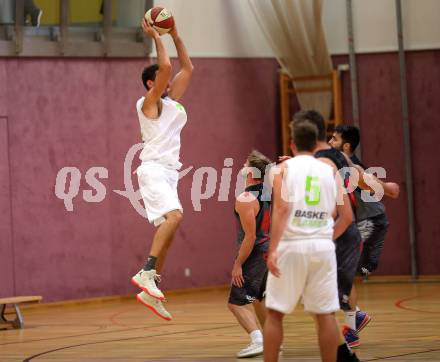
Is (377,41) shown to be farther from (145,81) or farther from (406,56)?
(145,81)

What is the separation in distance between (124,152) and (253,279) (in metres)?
5.95

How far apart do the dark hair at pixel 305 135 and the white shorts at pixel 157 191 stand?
195cm

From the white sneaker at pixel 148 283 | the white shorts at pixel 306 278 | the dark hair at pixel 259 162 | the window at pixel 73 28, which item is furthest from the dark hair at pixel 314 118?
the window at pixel 73 28

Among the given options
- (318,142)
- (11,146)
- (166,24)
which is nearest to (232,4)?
(11,146)

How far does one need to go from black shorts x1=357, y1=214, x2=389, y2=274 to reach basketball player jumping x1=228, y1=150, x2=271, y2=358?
0.98 metres

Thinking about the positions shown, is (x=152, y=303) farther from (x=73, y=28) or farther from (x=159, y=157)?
(x=73, y=28)

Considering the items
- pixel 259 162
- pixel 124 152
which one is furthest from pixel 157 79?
pixel 124 152

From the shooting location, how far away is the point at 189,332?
30.4 feet

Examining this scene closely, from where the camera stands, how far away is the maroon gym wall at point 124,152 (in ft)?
40.3

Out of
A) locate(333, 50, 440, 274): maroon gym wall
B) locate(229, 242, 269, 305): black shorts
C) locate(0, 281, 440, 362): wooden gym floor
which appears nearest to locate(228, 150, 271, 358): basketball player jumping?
locate(229, 242, 269, 305): black shorts

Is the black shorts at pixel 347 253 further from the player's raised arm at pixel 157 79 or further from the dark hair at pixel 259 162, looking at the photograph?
the player's raised arm at pixel 157 79

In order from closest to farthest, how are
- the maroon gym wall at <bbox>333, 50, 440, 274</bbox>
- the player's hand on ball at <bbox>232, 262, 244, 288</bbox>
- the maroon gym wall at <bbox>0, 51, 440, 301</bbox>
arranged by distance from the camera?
the player's hand on ball at <bbox>232, 262, 244, 288</bbox> → the maroon gym wall at <bbox>0, 51, 440, 301</bbox> → the maroon gym wall at <bbox>333, 50, 440, 274</bbox>

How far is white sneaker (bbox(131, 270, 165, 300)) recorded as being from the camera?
276 inches

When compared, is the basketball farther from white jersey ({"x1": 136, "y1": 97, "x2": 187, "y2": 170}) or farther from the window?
the window
